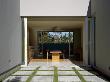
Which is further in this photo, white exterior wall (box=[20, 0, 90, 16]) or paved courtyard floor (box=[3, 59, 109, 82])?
white exterior wall (box=[20, 0, 90, 16])

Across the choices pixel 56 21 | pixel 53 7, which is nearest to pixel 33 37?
pixel 56 21

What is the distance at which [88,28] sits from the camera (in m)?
12.2

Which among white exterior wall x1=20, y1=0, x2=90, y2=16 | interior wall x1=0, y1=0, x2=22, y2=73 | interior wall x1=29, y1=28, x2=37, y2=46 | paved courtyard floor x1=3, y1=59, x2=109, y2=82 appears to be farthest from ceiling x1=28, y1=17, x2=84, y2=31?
paved courtyard floor x1=3, y1=59, x2=109, y2=82

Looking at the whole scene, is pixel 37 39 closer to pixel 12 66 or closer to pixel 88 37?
pixel 88 37

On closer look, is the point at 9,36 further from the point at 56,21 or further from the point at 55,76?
the point at 56,21

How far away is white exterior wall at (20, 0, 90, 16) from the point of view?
11.9 meters

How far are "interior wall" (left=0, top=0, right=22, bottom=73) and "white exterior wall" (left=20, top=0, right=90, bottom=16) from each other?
0.58 metres

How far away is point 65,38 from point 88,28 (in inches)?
458

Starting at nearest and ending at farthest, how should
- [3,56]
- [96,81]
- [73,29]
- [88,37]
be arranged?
[96,81] < [3,56] < [88,37] < [73,29]

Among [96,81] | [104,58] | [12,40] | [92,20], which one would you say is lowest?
[96,81]

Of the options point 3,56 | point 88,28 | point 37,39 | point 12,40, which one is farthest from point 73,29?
point 3,56

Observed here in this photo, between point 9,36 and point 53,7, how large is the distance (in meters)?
3.61

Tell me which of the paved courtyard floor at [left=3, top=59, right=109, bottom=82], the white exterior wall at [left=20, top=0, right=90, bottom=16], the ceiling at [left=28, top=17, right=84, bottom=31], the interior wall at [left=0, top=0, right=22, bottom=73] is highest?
the white exterior wall at [left=20, top=0, right=90, bottom=16]

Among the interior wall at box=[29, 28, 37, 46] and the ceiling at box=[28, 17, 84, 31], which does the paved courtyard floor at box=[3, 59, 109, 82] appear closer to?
the ceiling at box=[28, 17, 84, 31]
